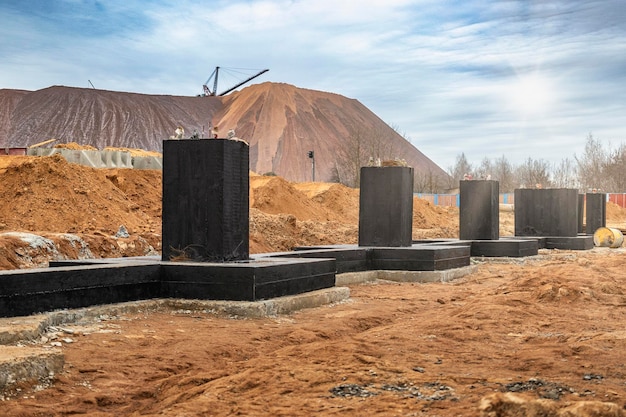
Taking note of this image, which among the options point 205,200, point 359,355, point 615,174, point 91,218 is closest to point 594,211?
point 91,218

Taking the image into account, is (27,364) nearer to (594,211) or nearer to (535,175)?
(594,211)

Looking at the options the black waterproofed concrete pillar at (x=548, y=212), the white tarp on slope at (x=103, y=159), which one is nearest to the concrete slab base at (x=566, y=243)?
the black waterproofed concrete pillar at (x=548, y=212)

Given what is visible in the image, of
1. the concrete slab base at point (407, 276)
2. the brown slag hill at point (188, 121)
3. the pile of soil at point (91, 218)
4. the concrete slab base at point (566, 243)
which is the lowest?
the concrete slab base at point (407, 276)

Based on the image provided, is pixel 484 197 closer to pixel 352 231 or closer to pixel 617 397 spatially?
pixel 352 231

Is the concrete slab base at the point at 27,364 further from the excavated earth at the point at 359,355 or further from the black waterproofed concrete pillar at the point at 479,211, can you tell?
the black waterproofed concrete pillar at the point at 479,211

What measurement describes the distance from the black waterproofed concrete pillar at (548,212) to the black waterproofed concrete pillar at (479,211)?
4.32 meters

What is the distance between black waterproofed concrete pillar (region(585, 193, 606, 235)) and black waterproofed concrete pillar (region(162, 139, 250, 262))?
24127mm

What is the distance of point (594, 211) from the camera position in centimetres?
3266

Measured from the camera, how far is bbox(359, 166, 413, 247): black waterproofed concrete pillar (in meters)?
17.2

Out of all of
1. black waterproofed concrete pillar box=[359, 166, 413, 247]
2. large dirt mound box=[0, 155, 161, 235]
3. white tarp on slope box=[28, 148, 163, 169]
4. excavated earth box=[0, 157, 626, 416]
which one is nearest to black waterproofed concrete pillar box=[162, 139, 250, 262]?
excavated earth box=[0, 157, 626, 416]

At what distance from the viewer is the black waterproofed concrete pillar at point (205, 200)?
11625mm

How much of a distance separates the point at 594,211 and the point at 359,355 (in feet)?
91.5

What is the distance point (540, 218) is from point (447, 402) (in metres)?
22.5

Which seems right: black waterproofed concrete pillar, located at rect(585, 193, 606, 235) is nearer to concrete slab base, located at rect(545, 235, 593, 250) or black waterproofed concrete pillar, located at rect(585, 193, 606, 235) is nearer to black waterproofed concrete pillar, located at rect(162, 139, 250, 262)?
concrete slab base, located at rect(545, 235, 593, 250)
